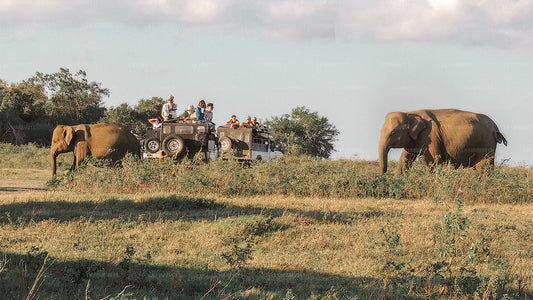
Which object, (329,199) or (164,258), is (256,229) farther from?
(329,199)

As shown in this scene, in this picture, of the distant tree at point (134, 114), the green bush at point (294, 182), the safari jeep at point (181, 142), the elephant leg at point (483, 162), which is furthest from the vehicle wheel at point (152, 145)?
the distant tree at point (134, 114)

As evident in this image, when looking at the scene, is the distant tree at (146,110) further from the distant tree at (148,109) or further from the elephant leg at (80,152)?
the elephant leg at (80,152)

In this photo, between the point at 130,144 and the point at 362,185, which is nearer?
the point at 362,185

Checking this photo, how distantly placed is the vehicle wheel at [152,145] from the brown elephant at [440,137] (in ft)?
23.0

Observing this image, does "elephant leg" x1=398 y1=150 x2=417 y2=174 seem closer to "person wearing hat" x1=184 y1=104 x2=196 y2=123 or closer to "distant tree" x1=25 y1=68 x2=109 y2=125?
"person wearing hat" x1=184 y1=104 x2=196 y2=123

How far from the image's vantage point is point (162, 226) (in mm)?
10227

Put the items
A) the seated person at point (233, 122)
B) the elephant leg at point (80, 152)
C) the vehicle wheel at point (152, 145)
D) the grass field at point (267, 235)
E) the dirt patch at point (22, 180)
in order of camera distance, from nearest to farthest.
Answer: the grass field at point (267, 235) → the dirt patch at point (22, 180) → the elephant leg at point (80, 152) → the vehicle wheel at point (152, 145) → the seated person at point (233, 122)

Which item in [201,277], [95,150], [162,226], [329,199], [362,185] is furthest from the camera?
[95,150]

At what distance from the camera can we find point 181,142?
808 inches

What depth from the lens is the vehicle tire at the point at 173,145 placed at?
67.3ft

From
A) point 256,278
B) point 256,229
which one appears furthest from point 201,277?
point 256,229

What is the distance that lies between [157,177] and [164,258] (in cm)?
667

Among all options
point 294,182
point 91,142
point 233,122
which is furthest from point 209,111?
point 294,182

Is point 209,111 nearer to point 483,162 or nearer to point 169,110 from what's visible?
point 169,110
